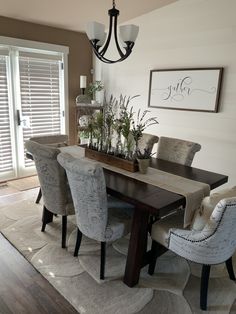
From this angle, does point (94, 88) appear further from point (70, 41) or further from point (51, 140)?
point (51, 140)

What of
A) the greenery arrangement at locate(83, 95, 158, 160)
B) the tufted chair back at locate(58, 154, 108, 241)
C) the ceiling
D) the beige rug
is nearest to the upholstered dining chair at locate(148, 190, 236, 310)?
the tufted chair back at locate(58, 154, 108, 241)

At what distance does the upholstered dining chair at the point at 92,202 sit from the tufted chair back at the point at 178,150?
1.01 m

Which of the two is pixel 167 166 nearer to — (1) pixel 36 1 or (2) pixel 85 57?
(1) pixel 36 1

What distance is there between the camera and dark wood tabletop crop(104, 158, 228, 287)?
1.84m

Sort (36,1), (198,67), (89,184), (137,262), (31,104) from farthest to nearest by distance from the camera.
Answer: (31,104)
(198,67)
(36,1)
(137,262)
(89,184)

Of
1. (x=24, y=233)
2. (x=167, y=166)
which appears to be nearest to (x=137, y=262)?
(x=167, y=166)

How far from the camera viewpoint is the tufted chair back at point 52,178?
2.36m

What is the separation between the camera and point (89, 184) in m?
1.94

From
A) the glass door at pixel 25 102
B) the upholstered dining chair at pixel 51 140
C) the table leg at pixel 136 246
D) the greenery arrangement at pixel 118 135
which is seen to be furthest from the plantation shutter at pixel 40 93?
the table leg at pixel 136 246

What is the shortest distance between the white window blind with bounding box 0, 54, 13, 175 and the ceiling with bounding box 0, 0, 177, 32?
0.73 metres

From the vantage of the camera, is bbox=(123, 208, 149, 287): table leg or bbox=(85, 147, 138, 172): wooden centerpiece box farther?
bbox=(85, 147, 138, 172): wooden centerpiece box

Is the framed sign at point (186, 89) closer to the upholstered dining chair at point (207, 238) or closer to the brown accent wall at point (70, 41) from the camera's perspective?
the brown accent wall at point (70, 41)

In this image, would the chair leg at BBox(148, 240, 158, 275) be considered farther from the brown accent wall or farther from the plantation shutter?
the brown accent wall

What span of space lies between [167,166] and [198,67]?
1.70 m
